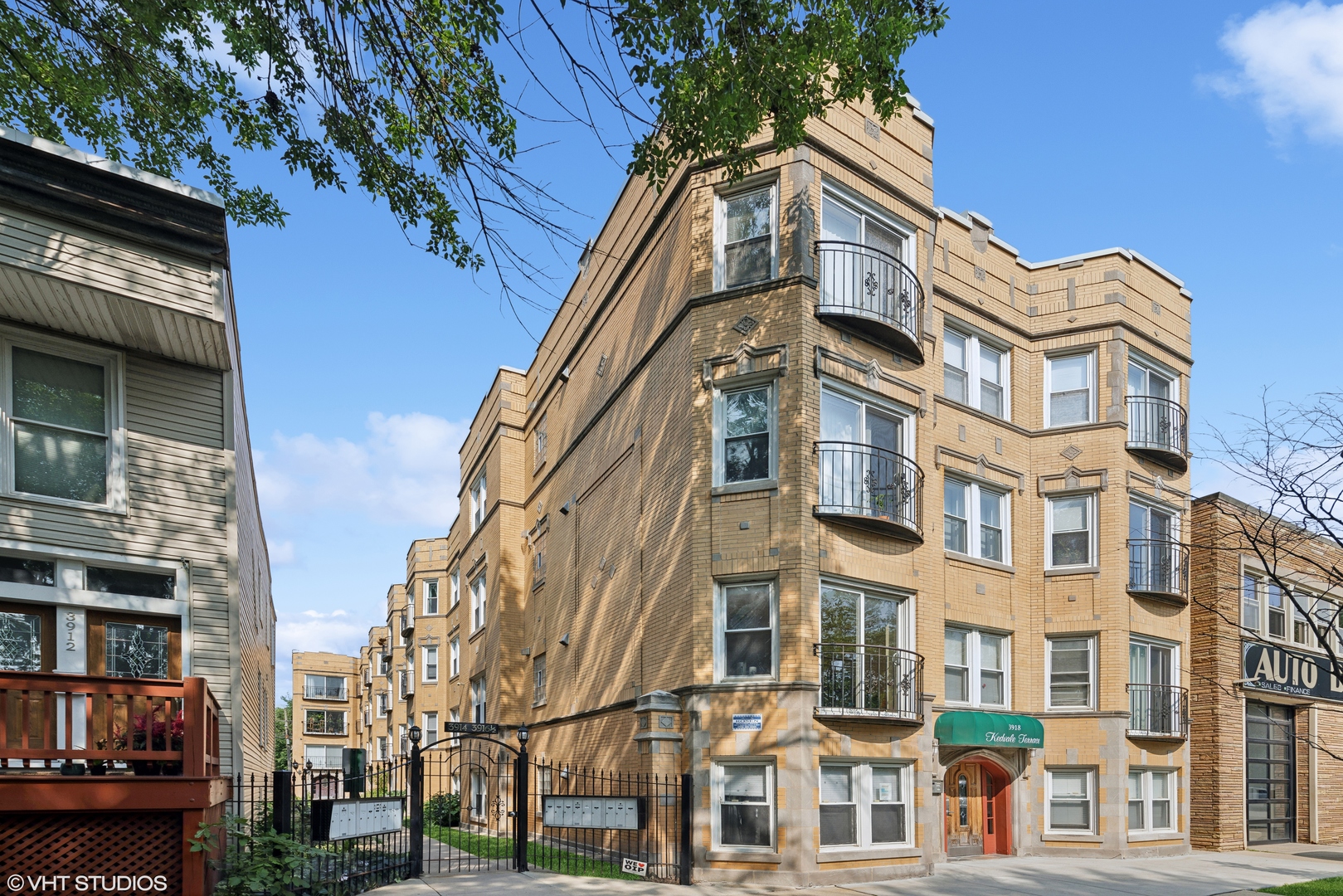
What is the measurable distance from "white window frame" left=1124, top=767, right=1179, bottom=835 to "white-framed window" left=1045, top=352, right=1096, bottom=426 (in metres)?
7.23

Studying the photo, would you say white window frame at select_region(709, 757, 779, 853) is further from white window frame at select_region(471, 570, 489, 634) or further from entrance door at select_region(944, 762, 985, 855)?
white window frame at select_region(471, 570, 489, 634)

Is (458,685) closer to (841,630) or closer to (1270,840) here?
(841,630)

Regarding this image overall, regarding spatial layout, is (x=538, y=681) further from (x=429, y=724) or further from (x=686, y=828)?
(x=429, y=724)

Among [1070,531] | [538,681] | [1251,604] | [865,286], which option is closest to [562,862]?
[538,681]

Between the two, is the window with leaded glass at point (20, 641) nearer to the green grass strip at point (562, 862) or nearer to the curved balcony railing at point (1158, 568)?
the green grass strip at point (562, 862)

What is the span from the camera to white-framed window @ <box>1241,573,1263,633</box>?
80.9 ft

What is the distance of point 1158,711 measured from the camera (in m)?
21.7

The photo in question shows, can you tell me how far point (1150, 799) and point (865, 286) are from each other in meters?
12.4

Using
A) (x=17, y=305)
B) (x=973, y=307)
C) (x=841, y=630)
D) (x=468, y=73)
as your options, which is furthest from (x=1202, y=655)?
(x=17, y=305)

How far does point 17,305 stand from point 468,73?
5.50 meters

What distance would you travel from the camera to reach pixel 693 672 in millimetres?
16344

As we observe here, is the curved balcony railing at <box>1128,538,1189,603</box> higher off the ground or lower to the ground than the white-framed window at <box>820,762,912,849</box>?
higher

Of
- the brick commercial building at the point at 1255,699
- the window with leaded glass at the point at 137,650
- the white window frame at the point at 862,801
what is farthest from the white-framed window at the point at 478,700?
the window with leaded glass at the point at 137,650
